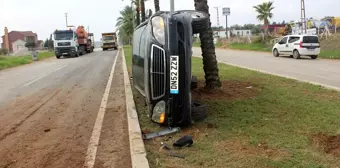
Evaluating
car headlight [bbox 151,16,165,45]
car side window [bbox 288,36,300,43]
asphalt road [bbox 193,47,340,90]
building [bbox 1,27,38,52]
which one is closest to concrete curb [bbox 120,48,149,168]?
car headlight [bbox 151,16,165,45]

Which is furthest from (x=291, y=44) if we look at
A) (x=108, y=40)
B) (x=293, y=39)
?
(x=108, y=40)

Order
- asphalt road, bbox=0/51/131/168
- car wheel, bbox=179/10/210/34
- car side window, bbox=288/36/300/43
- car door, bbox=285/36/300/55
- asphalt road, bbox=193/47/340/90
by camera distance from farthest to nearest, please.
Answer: car door, bbox=285/36/300/55
car side window, bbox=288/36/300/43
asphalt road, bbox=193/47/340/90
car wheel, bbox=179/10/210/34
asphalt road, bbox=0/51/131/168

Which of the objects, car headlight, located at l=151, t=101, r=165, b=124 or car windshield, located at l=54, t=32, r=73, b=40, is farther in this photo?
car windshield, located at l=54, t=32, r=73, b=40

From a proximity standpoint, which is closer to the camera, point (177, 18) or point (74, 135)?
point (177, 18)

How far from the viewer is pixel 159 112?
5.99m

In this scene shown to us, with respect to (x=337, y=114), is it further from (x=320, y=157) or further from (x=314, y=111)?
(x=320, y=157)

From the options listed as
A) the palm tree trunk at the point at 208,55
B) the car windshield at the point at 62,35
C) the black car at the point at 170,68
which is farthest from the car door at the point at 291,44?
the car windshield at the point at 62,35

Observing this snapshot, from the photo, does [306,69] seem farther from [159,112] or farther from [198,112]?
[159,112]

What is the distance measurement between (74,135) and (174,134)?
1.72m

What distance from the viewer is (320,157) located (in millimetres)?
4508

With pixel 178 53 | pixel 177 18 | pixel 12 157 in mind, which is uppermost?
pixel 177 18

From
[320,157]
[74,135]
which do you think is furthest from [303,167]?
[74,135]

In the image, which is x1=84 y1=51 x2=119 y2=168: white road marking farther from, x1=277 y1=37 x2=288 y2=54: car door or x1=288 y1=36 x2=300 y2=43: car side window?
x1=277 y1=37 x2=288 y2=54: car door

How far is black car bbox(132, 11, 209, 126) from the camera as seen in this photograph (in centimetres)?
577
